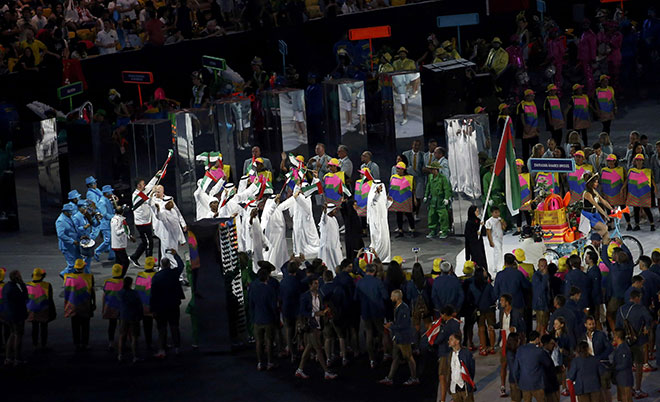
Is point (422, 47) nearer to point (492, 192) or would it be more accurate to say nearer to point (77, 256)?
point (492, 192)

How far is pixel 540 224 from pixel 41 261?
9688mm

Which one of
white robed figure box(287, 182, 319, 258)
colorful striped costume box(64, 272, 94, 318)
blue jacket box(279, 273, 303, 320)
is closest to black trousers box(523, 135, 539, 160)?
white robed figure box(287, 182, 319, 258)

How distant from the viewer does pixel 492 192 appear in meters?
25.3

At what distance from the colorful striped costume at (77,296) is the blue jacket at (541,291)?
6.76 m

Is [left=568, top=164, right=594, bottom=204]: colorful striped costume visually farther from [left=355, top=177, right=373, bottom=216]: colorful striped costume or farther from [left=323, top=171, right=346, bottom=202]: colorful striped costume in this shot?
[left=323, top=171, right=346, bottom=202]: colorful striped costume

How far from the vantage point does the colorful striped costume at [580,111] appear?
29984mm

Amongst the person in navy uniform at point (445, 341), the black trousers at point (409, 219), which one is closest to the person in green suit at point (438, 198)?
the black trousers at point (409, 219)

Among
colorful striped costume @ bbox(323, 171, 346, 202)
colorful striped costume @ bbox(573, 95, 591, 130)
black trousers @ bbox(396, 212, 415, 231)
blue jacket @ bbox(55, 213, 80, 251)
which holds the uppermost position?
colorful striped costume @ bbox(573, 95, 591, 130)

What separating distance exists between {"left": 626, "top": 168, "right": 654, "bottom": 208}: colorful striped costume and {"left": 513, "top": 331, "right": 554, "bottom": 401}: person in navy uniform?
8771mm

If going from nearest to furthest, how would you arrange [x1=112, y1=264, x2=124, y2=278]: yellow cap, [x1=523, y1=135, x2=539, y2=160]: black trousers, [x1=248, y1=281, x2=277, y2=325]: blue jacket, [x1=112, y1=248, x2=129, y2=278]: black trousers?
1. [x1=248, y1=281, x2=277, y2=325]: blue jacket
2. [x1=112, y1=264, x2=124, y2=278]: yellow cap
3. [x1=112, y1=248, x2=129, y2=278]: black trousers
4. [x1=523, y1=135, x2=539, y2=160]: black trousers

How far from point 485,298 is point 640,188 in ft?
21.1

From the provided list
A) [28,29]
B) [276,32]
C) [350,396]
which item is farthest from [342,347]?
[276,32]

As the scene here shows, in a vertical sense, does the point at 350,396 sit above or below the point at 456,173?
below

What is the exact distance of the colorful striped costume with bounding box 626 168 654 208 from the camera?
2517 cm
